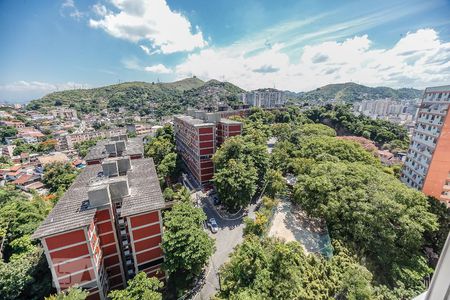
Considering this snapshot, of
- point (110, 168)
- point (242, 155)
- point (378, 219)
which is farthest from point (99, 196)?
point (378, 219)

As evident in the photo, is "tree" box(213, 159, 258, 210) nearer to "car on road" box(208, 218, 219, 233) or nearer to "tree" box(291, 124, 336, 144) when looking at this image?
"car on road" box(208, 218, 219, 233)

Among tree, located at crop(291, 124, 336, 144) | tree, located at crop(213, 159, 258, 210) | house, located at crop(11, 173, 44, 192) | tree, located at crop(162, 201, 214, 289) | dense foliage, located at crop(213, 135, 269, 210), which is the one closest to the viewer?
tree, located at crop(162, 201, 214, 289)

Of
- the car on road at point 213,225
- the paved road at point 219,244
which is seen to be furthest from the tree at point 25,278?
the car on road at point 213,225

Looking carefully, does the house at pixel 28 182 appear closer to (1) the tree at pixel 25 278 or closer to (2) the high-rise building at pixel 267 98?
(1) the tree at pixel 25 278

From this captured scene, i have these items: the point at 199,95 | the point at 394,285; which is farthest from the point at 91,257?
the point at 199,95

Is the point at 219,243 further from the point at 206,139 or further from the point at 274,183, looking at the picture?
the point at 206,139

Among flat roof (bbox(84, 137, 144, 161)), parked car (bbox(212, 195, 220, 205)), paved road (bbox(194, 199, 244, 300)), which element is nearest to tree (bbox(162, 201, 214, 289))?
paved road (bbox(194, 199, 244, 300))
